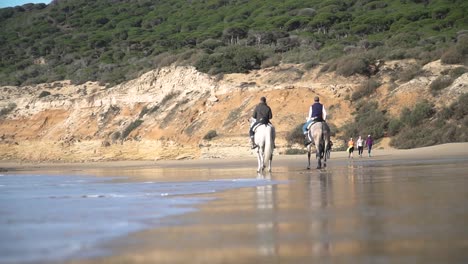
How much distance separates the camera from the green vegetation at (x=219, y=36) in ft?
171

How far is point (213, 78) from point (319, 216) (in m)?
43.3

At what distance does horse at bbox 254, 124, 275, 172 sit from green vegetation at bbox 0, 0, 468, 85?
88.9 ft

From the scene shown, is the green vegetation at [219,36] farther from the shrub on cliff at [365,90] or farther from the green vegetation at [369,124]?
the green vegetation at [369,124]

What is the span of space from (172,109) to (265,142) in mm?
31244

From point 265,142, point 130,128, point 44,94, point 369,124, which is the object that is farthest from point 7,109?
point 265,142

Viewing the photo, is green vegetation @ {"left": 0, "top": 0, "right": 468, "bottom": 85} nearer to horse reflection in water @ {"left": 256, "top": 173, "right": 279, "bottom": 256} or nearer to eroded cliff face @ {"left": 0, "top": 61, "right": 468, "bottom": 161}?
eroded cliff face @ {"left": 0, "top": 61, "right": 468, "bottom": 161}

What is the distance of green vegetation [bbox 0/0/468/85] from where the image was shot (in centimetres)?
5206

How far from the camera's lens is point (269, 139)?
19641 mm

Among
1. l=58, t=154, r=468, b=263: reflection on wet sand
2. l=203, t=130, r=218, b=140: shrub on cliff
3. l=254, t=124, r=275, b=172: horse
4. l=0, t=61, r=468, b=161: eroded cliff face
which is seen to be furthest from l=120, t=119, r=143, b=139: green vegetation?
l=58, t=154, r=468, b=263: reflection on wet sand

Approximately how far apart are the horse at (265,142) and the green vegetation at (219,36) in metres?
27.1

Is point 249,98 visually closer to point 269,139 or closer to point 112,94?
point 112,94

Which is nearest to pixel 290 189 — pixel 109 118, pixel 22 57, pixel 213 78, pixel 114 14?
pixel 213 78

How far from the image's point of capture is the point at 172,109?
5053cm

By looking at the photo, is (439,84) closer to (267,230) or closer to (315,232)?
(267,230)
